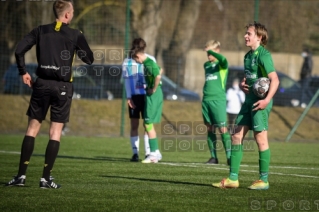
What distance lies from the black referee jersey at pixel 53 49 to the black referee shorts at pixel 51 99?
87 mm

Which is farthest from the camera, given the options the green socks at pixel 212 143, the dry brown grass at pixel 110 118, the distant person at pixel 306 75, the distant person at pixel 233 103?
the distant person at pixel 306 75

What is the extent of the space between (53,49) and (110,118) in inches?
561

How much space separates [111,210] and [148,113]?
6.35m

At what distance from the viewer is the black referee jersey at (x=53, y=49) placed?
870 centimetres

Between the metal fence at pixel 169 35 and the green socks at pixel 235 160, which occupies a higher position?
the metal fence at pixel 169 35

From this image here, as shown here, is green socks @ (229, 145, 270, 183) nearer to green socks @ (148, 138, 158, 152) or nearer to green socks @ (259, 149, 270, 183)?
green socks @ (259, 149, 270, 183)

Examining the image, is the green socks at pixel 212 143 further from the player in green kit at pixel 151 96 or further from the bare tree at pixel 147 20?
the bare tree at pixel 147 20

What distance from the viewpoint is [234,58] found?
85.3 feet

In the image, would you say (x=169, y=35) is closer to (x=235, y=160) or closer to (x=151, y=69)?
(x=151, y=69)

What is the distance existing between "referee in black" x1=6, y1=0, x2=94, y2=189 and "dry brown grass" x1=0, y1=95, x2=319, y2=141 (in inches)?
520

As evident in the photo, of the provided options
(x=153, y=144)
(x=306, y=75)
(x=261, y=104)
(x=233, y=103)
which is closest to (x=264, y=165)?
(x=261, y=104)

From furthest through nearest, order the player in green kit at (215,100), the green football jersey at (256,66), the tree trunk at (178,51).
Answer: the tree trunk at (178,51), the player in green kit at (215,100), the green football jersey at (256,66)

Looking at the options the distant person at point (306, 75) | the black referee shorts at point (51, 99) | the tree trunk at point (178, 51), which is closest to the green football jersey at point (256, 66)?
the black referee shorts at point (51, 99)

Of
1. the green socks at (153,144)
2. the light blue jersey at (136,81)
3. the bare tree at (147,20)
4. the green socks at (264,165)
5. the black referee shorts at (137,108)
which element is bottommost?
the green socks at (153,144)
